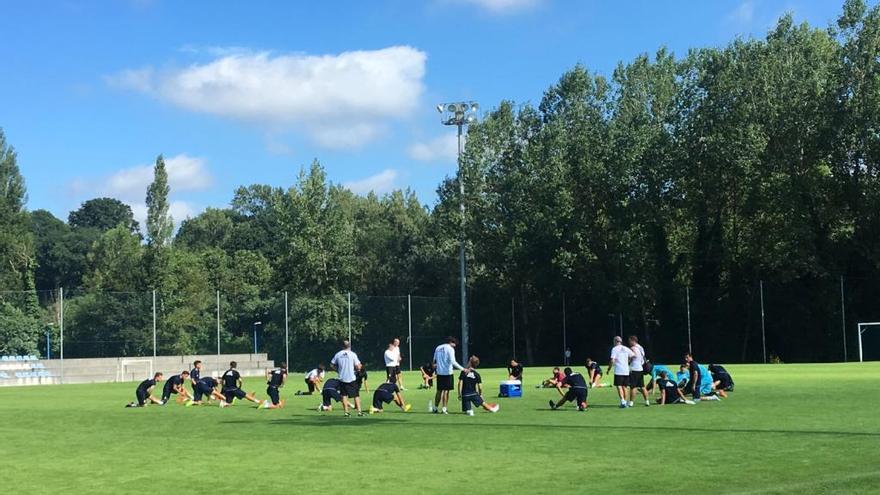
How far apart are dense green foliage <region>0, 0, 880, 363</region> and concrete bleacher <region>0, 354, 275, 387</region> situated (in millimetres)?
892

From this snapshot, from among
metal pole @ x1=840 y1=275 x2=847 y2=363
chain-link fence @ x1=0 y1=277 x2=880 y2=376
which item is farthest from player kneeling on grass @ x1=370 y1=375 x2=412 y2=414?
metal pole @ x1=840 y1=275 x2=847 y2=363

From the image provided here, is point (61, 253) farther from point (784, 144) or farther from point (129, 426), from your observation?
point (129, 426)

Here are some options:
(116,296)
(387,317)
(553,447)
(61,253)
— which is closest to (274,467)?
(553,447)

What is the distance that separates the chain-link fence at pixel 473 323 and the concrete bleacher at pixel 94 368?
51 cm

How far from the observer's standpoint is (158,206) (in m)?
60.6

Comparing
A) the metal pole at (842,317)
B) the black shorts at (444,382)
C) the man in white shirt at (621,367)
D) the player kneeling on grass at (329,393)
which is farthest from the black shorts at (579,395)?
the metal pole at (842,317)

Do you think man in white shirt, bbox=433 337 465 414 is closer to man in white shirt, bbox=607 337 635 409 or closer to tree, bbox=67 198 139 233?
man in white shirt, bbox=607 337 635 409

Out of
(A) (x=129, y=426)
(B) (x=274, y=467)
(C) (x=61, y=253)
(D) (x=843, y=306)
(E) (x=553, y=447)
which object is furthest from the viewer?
(C) (x=61, y=253)

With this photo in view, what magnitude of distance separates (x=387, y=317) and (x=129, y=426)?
3397cm

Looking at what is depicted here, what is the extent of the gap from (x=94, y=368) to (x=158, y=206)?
1895 centimetres

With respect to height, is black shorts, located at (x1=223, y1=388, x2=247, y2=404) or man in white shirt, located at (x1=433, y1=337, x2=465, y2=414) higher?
→ man in white shirt, located at (x1=433, y1=337, x2=465, y2=414)

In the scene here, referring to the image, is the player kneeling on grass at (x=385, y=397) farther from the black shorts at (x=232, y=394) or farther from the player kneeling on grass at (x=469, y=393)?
the black shorts at (x=232, y=394)

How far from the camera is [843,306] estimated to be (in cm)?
4903

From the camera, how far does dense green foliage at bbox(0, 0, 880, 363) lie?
164ft
